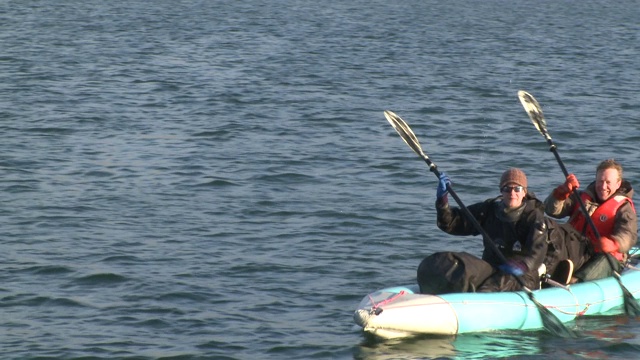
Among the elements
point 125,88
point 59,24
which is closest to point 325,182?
point 125,88

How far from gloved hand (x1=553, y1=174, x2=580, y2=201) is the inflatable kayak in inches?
33.8

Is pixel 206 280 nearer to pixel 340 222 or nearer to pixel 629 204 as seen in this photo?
pixel 340 222

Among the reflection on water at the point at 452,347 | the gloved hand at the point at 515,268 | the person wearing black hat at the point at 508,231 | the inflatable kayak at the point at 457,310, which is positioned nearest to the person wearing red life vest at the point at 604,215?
the inflatable kayak at the point at 457,310

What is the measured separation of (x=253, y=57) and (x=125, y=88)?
4.95 metres

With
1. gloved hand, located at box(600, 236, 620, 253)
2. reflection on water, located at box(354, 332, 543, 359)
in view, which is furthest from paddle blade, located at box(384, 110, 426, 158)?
reflection on water, located at box(354, 332, 543, 359)

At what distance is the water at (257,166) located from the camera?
33.3ft

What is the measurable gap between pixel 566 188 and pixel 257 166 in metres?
6.68

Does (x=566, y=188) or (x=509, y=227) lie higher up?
(x=566, y=188)

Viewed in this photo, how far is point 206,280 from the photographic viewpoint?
11.4m

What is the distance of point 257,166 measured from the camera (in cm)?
1639

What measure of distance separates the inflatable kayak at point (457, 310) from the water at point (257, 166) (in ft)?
0.48

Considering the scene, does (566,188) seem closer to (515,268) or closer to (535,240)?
(535,240)

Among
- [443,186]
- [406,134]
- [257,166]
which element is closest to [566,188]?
[443,186]

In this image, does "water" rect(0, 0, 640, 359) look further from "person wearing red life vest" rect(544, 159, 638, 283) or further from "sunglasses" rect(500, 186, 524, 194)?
"sunglasses" rect(500, 186, 524, 194)
